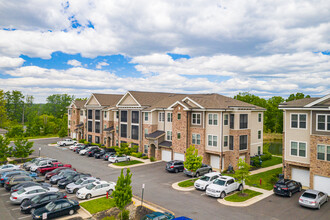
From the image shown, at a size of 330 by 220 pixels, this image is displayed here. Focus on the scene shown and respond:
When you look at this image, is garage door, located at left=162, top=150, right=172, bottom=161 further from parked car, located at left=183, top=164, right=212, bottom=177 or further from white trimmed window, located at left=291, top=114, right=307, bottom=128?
white trimmed window, located at left=291, top=114, right=307, bottom=128

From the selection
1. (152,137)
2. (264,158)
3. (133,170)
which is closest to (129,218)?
(133,170)

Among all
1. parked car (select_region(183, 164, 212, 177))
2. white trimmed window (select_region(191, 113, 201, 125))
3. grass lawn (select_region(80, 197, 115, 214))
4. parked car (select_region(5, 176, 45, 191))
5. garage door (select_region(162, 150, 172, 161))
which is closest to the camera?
grass lawn (select_region(80, 197, 115, 214))

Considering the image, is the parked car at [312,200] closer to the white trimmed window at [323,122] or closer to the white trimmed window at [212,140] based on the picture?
the white trimmed window at [323,122]

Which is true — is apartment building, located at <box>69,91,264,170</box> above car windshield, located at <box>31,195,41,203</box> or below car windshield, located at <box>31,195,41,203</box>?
above

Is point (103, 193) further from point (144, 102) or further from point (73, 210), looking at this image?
point (144, 102)

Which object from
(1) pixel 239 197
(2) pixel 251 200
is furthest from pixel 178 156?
(2) pixel 251 200

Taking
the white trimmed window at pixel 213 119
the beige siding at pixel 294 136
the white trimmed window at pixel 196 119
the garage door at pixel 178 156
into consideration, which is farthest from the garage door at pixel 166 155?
the beige siding at pixel 294 136

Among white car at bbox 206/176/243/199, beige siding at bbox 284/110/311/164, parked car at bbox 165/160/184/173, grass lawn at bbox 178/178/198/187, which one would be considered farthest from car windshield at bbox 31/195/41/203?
beige siding at bbox 284/110/311/164
